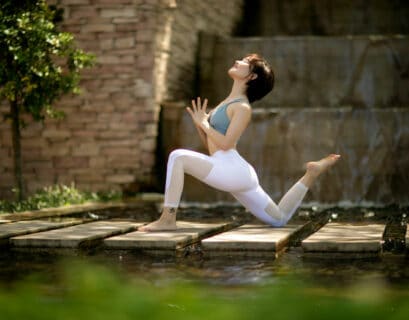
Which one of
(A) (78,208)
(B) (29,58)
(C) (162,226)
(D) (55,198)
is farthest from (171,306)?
(D) (55,198)

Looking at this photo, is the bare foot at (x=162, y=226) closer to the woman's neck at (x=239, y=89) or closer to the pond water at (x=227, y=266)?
the pond water at (x=227, y=266)

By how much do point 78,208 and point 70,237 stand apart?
10.3 ft

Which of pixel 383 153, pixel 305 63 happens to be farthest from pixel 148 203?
pixel 305 63

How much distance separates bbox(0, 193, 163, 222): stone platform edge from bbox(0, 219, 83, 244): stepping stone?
603 millimetres

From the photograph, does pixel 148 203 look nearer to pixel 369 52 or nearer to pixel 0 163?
pixel 0 163

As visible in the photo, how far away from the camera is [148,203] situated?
8484 millimetres

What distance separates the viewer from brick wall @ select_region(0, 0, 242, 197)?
958 cm

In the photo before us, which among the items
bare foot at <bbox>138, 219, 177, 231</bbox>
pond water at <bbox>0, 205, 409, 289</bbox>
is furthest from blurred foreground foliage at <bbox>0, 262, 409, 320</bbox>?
bare foot at <bbox>138, 219, 177, 231</bbox>

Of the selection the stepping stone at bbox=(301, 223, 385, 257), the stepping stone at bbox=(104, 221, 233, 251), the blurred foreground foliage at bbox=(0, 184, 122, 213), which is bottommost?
the blurred foreground foliage at bbox=(0, 184, 122, 213)

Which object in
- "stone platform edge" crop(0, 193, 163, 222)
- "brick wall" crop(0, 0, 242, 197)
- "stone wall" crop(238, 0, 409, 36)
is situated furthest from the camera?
"stone wall" crop(238, 0, 409, 36)

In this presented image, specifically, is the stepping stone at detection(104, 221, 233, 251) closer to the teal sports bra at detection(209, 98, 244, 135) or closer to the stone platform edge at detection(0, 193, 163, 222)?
the teal sports bra at detection(209, 98, 244, 135)

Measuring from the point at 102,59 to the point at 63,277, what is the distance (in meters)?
6.40

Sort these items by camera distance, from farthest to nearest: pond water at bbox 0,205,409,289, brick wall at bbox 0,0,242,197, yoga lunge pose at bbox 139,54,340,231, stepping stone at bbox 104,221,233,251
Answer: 1. brick wall at bbox 0,0,242,197
2. yoga lunge pose at bbox 139,54,340,231
3. stepping stone at bbox 104,221,233,251
4. pond water at bbox 0,205,409,289

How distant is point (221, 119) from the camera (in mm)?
5156
